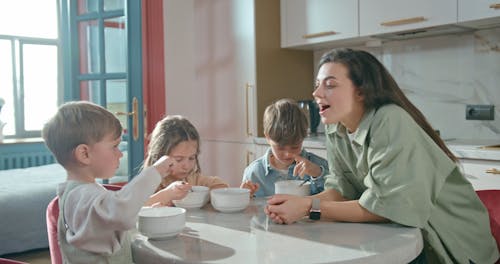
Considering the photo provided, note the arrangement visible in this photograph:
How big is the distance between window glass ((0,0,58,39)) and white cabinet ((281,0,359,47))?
2.69 m

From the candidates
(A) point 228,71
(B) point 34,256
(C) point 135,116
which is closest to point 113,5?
(C) point 135,116

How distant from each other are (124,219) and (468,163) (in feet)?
6.41

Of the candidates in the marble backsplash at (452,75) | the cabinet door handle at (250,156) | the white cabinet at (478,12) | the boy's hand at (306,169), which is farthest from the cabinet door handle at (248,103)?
the boy's hand at (306,169)

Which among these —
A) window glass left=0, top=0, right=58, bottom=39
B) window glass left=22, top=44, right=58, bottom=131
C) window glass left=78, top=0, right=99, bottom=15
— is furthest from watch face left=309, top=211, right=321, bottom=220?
window glass left=0, top=0, right=58, bottom=39

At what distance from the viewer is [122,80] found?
3248 mm

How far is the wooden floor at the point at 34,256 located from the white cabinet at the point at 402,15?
2511 millimetres

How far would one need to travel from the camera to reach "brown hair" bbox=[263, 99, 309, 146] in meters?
1.94

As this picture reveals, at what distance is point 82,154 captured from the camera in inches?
46.3

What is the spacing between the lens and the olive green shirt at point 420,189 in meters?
1.21

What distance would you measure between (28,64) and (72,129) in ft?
13.8

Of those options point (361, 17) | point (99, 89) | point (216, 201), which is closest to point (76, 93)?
point (99, 89)

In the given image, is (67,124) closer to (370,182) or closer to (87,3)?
(370,182)

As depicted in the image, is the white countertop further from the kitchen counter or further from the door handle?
the door handle

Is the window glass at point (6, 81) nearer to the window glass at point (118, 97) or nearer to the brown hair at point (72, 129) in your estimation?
the window glass at point (118, 97)
